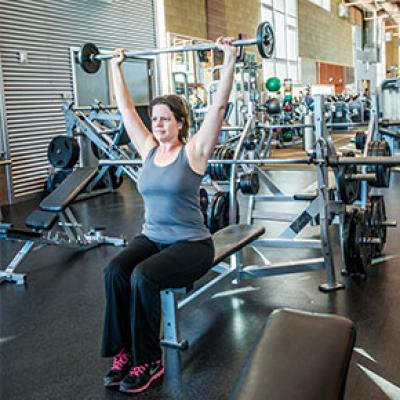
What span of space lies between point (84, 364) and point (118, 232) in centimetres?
260

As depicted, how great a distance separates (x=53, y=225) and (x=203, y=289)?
1.59 meters

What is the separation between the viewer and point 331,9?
1867 centimetres

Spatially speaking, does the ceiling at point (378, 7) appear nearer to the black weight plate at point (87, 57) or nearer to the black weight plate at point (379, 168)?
the black weight plate at point (379, 168)

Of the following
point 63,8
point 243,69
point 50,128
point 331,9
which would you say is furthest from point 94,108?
point 331,9

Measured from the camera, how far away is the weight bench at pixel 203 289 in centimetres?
231

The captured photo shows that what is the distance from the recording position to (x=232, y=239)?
2.70 m

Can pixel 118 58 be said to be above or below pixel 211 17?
below

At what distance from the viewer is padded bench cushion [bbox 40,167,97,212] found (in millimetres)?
3786

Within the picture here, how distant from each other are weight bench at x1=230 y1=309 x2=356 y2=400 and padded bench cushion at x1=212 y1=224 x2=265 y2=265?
137 cm

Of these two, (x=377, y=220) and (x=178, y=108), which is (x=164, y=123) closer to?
(x=178, y=108)

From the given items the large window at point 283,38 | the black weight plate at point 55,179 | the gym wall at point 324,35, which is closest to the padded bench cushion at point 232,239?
the black weight plate at point 55,179

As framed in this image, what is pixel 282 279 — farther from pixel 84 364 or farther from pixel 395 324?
pixel 84 364

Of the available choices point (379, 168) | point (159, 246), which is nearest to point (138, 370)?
point (159, 246)

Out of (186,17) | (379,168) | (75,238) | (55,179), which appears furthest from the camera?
(186,17)
